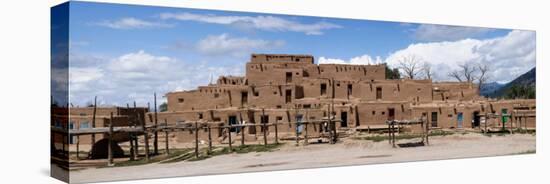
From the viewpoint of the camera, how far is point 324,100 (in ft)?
69.2

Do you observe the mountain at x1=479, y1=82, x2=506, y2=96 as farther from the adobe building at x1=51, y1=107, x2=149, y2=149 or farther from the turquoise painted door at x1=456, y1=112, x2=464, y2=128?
the adobe building at x1=51, y1=107, x2=149, y2=149

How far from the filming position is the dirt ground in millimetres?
16572

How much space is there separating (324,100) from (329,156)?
7.55 feet

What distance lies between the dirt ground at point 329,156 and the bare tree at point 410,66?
75.7 inches

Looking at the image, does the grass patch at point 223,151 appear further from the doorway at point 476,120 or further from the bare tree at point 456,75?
the doorway at point 476,120

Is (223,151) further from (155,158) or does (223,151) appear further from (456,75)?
(456,75)

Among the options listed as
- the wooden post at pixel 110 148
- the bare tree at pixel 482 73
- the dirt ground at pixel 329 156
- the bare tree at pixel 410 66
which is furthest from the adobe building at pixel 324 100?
the wooden post at pixel 110 148

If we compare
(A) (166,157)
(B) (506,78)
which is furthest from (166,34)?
(B) (506,78)

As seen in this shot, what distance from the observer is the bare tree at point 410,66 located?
2102 centimetres

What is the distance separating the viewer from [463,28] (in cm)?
2152

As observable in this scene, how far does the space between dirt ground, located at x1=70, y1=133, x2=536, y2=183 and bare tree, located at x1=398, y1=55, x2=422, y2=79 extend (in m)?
1.92

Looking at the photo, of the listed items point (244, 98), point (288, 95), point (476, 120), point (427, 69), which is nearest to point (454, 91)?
point (476, 120)

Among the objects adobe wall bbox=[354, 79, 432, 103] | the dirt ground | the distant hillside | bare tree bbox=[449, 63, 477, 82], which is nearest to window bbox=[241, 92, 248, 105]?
the dirt ground

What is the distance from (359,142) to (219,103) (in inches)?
152
